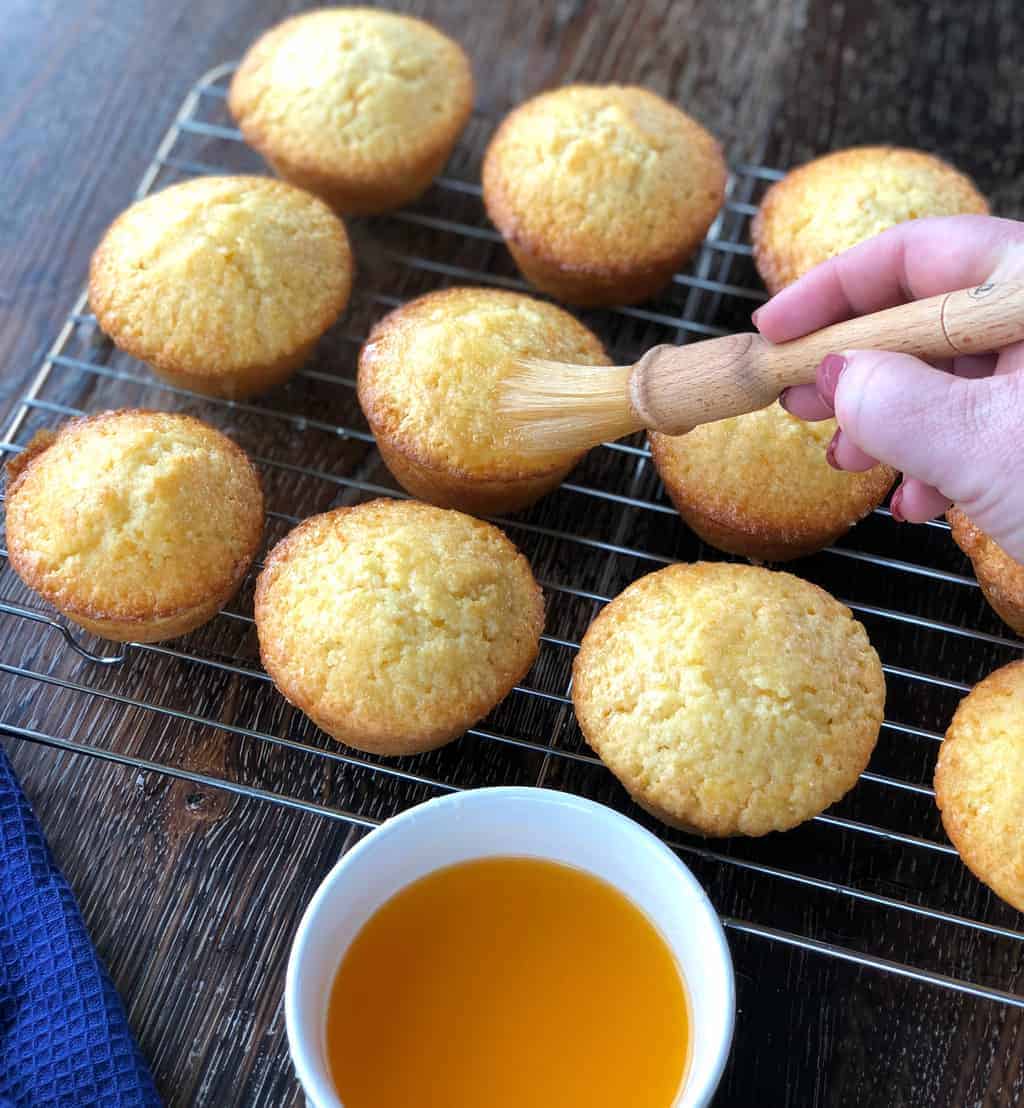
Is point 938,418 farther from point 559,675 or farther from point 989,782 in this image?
point 559,675

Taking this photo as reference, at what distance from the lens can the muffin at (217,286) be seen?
2.82 meters

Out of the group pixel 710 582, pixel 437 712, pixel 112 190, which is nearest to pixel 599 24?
pixel 112 190

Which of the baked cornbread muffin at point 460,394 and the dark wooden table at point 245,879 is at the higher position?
the baked cornbread muffin at point 460,394

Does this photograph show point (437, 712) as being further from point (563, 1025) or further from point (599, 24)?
point (599, 24)

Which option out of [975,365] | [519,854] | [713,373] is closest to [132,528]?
[519,854]

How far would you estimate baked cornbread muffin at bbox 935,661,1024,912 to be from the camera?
87.7 inches

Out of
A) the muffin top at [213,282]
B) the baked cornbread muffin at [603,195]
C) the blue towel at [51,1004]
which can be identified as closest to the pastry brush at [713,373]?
the baked cornbread muffin at [603,195]

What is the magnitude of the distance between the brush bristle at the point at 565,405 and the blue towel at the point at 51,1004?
1.37m

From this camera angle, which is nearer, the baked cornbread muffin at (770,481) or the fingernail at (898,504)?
the fingernail at (898,504)

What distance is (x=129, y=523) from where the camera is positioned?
250 cm

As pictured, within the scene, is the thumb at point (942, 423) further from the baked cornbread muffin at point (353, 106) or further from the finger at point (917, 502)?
the baked cornbread muffin at point (353, 106)

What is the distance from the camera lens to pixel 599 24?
3.88 metres

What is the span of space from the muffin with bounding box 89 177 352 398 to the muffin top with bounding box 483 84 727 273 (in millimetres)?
538

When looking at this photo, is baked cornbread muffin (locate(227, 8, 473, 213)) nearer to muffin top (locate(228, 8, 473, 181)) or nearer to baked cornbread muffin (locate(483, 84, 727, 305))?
muffin top (locate(228, 8, 473, 181))
